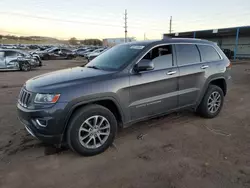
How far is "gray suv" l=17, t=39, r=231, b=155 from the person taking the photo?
2.99 m

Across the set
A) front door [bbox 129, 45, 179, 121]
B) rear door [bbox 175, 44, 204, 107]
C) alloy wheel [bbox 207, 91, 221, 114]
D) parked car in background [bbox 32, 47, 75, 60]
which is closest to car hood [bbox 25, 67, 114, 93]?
front door [bbox 129, 45, 179, 121]

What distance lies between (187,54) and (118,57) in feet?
4.96

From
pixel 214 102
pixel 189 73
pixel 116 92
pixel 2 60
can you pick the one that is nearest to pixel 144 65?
pixel 116 92

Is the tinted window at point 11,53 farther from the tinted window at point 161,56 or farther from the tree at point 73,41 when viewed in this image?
the tree at point 73,41

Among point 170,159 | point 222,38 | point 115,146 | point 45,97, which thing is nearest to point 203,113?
point 170,159

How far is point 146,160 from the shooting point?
125 inches

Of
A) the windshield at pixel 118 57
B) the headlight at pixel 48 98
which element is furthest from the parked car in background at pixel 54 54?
the headlight at pixel 48 98

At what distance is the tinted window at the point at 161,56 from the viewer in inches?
151

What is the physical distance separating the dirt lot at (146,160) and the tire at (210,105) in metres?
0.30

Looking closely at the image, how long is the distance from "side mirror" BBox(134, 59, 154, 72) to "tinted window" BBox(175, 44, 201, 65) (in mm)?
933

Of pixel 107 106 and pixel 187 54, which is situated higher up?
pixel 187 54

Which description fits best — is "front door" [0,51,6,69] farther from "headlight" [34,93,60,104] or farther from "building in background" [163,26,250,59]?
"building in background" [163,26,250,59]

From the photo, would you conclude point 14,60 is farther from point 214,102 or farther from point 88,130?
point 214,102

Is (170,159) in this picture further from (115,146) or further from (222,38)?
(222,38)
